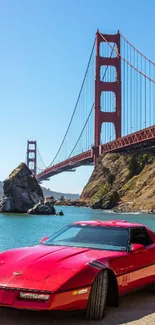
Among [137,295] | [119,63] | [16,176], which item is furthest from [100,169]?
[137,295]

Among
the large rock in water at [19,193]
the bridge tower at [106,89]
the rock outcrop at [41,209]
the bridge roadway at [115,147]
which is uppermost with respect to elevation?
the bridge tower at [106,89]

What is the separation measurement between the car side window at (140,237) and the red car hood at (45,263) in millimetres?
635

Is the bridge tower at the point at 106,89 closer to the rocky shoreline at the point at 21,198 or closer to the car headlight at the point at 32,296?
the rocky shoreline at the point at 21,198

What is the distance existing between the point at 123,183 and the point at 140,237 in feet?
269

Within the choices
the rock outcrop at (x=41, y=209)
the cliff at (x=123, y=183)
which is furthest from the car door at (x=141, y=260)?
the cliff at (x=123, y=183)

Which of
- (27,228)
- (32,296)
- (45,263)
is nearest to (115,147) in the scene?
(27,228)

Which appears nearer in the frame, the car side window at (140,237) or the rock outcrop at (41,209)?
the car side window at (140,237)

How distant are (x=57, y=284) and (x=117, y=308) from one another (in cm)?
116

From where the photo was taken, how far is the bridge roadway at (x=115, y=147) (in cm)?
7194

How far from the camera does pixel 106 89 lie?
93.6 metres

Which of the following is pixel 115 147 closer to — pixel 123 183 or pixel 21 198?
pixel 123 183

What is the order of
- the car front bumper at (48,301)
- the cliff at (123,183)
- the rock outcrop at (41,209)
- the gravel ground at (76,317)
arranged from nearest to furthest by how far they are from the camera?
the car front bumper at (48,301) < the gravel ground at (76,317) < the rock outcrop at (41,209) < the cliff at (123,183)

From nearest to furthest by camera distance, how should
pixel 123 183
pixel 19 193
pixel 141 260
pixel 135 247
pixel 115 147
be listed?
pixel 135 247 → pixel 141 260 → pixel 19 193 → pixel 115 147 → pixel 123 183

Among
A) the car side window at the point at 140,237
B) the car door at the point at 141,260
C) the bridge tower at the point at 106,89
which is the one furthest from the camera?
the bridge tower at the point at 106,89
